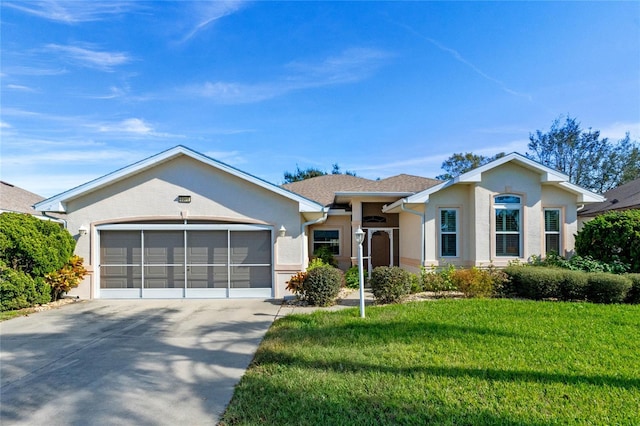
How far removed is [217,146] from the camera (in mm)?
20984

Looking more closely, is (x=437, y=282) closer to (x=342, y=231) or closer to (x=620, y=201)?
(x=342, y=231)

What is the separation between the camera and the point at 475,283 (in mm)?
10492

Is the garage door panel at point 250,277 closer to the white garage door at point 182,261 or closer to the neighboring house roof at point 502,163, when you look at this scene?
the white garage door at point 182,261

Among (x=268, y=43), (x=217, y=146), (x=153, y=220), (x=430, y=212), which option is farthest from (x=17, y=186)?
(x=430, y=212)

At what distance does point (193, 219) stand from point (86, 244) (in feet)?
12.2

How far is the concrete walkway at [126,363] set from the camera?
4.21m

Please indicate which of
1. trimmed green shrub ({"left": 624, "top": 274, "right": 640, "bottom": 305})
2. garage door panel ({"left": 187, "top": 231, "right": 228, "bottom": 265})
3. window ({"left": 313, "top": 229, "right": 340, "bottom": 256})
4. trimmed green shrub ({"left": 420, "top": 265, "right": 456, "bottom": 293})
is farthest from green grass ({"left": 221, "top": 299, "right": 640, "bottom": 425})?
window ({"left": 313, "top": 229, "right": 340, "bottom": 256})

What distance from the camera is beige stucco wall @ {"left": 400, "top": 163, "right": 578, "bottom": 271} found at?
12.5 metres

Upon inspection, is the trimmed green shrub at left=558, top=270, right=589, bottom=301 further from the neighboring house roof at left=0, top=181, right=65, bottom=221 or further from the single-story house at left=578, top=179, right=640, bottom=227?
the neighboring house roof at left=0, top=181, right=65, bottom=221

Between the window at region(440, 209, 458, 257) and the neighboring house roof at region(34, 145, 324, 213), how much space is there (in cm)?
479

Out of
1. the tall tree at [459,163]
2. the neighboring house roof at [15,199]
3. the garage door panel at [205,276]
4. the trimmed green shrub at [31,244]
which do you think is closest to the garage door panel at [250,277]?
the garage door panel at [205,276]

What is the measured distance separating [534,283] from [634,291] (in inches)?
104

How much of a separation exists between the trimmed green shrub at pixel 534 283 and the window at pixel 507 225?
1.88m

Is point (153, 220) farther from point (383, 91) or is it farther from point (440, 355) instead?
point (383, 91)
